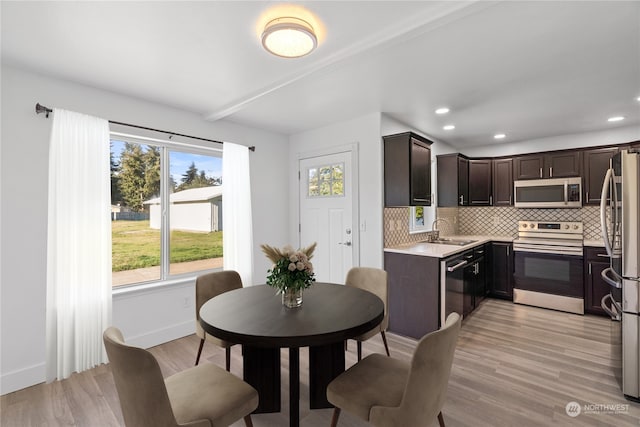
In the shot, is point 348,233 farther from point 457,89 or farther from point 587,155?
point 587,155

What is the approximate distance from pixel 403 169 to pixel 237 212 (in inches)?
80.7

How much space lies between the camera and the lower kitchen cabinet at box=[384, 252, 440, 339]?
3.00 m

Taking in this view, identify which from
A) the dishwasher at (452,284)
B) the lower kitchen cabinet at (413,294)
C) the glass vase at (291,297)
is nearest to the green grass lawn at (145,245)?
the glass vase at (291,297)

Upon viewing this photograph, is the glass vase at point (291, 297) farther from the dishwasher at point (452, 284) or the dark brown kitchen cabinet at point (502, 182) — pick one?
the dark brown kitchen cabinet at point (502, 182)

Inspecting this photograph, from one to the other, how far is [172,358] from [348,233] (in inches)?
89.1

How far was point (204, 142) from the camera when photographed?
3494 mm

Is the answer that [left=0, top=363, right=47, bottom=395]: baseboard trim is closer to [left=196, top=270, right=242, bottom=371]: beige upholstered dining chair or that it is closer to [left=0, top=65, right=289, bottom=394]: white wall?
[left=0, top=65, right=289, bottom=394]: white wall

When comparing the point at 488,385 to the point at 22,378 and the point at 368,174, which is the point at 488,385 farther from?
the point at 22,378

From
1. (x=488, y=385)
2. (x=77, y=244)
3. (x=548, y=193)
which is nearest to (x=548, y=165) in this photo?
(x=548, y=193)

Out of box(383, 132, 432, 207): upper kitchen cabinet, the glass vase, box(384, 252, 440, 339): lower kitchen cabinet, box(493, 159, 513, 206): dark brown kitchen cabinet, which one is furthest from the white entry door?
box(493, 159, 513, 206): dark brown kitchen cabinet

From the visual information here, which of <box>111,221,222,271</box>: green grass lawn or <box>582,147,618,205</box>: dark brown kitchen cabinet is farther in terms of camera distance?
<box>582,147,618,205</box>: dark brown kitchen cabinet

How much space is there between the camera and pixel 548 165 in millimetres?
4281

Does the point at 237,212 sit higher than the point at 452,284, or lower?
higher

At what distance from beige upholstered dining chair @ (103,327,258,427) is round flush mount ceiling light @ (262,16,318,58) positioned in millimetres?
1662
